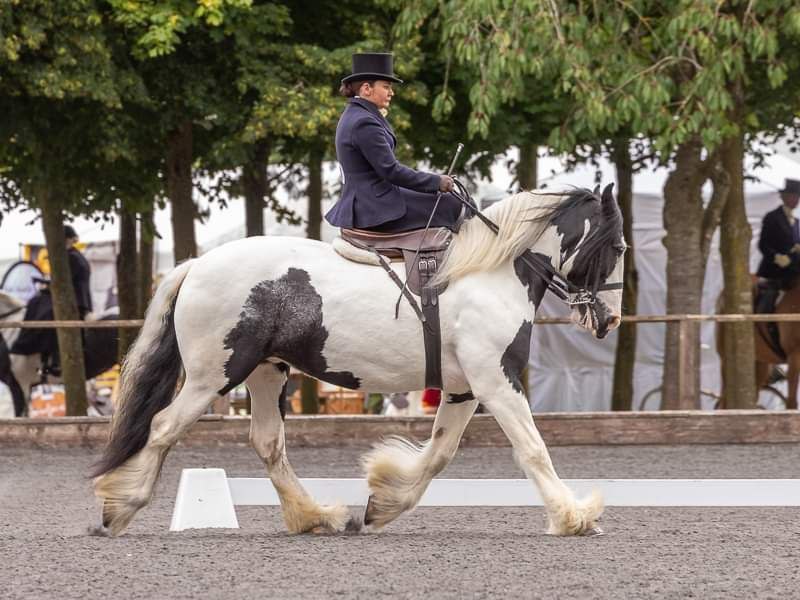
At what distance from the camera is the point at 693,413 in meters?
13.7

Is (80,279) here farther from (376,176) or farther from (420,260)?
(420,260)

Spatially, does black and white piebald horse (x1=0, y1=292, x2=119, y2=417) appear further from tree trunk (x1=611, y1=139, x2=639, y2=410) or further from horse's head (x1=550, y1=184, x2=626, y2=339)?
horse's head (x1=550, y1=184, x2=626, y2=339)

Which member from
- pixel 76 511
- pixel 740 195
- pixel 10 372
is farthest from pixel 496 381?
pixel 10 372

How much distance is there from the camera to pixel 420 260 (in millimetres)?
7449

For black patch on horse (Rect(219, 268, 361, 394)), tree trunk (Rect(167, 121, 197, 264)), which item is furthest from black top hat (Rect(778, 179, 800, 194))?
black patch on horse (Rect(219, 268, 361, 394))

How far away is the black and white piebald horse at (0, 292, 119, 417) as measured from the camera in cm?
1736

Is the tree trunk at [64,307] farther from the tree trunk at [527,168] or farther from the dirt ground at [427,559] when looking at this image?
the dirt ground at [427,559]

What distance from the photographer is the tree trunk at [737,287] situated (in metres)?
16.5

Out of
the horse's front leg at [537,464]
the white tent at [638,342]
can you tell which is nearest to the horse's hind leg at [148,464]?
the horse's front leg at [537,464]

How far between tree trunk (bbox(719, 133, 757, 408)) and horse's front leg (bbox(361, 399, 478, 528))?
9.24 m

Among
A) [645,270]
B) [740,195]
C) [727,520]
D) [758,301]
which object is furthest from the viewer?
[645,270]

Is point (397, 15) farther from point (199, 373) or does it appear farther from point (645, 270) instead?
point (199, 373)

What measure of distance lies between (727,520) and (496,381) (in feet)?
6.71

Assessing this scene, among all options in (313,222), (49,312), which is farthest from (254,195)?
(49,312)
